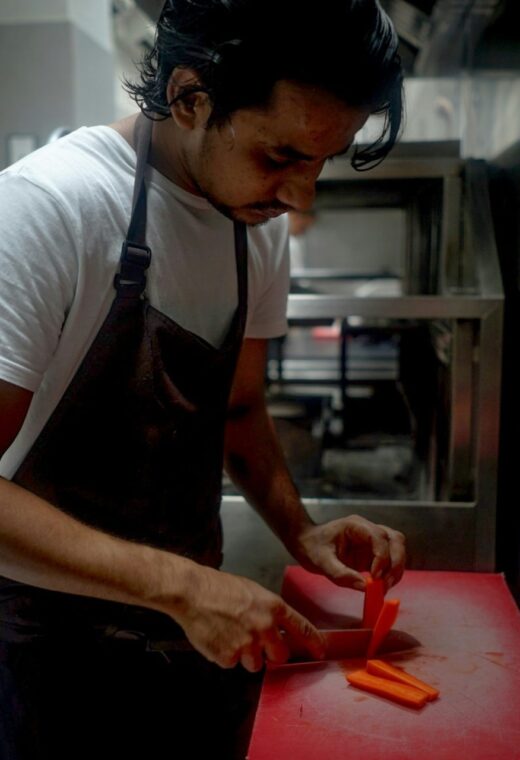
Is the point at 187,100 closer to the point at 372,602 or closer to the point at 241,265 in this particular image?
the point at 241,265

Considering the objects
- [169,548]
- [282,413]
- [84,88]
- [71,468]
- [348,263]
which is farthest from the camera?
[348,263]

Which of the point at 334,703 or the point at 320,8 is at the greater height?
the point at 320,8

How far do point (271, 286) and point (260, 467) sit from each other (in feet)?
1.00

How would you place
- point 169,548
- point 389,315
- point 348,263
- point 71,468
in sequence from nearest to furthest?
point 71,468 → point 169,548 → point 389,315 → point 348,263

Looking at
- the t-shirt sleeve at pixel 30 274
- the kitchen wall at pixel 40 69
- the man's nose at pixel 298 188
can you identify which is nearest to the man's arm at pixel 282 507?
the man's nose at pixel 298 188

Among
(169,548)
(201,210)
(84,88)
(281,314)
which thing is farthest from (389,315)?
(84,88)

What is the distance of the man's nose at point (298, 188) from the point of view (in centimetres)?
89

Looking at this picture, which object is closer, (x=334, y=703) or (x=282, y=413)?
(x=334, y=703)

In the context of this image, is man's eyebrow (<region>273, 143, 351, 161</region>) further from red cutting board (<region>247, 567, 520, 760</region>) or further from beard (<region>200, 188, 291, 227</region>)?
red cutting board (<region>247, 567, 520, 760</region>)

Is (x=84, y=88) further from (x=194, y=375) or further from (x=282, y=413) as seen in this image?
A: (x=194, y=375)

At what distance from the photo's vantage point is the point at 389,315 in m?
1.47

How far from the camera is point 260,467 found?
123 centimetres

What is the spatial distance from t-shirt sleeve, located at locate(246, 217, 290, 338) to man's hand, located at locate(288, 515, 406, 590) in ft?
1.06

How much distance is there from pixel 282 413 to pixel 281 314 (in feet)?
3.85
